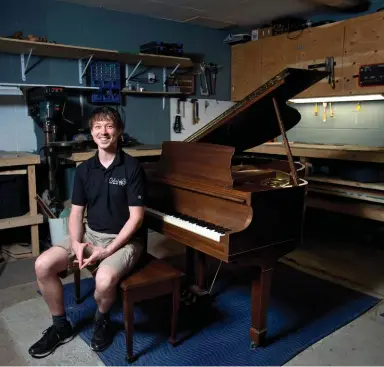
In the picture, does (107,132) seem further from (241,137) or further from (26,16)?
(26,16)

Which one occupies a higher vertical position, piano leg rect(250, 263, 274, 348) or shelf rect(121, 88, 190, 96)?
shelf rect(121, 88, 190, 96)

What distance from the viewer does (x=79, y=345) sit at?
2.11 m

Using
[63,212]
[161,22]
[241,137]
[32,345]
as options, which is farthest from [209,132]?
[161,22]

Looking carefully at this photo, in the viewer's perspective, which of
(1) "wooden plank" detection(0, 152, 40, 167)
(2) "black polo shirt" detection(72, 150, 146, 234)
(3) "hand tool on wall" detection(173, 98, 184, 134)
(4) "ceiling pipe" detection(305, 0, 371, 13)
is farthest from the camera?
(3) "hand tool on wall" detection(173, 98, 184, 134)

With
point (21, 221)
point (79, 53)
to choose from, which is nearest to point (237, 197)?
point (21, 221)

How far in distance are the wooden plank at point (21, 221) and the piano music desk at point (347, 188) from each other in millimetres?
2535

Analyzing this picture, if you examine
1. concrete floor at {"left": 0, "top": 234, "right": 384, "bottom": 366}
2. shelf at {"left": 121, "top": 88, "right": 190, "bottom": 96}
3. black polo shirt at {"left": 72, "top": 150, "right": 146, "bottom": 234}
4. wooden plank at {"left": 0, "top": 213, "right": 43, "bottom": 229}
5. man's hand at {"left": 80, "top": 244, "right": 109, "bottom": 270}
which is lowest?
concrete floor at {"left": 0, "top": 234, "right": 384, "bottom": 366}

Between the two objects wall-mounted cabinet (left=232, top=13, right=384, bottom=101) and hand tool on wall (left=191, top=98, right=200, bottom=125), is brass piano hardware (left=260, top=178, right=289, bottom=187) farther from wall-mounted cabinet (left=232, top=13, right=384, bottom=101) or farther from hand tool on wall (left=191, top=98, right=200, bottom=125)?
hand tool on wall (left=191, top=98, right=200, bottom=125)

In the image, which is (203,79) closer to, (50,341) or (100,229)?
(100,229)

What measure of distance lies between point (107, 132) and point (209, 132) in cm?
63

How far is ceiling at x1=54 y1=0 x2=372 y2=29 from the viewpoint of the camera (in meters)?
3.90

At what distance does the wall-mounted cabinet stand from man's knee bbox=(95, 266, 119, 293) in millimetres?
3012

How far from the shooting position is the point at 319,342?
2191 mm

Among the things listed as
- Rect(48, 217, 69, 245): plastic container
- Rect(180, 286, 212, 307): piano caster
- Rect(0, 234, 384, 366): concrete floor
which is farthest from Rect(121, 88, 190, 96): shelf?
Rect(180, 286, 212, 307): piano caster
